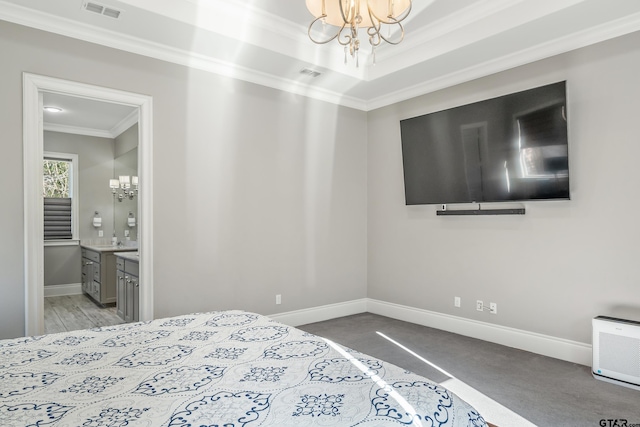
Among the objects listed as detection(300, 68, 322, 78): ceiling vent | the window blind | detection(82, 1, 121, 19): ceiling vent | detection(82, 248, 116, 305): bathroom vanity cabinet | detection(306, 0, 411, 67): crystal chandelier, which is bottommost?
detection(82, 248, 116, 305): bathroom vanity cabinet

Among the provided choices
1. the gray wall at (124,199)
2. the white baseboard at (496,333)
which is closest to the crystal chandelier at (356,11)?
the white baseboard at (496,333)

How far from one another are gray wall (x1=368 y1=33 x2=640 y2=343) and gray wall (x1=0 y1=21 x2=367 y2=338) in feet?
3.25

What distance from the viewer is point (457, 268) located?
14.0ft

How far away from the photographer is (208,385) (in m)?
1.40

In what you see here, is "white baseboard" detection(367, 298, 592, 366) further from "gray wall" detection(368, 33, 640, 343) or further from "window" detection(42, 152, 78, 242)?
"window" detection(42, 152, 78, 242)

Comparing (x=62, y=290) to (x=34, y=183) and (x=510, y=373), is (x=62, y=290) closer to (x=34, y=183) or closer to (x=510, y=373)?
(x=34, y=183)

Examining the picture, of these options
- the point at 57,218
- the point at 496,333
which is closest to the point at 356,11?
the point at 496,333

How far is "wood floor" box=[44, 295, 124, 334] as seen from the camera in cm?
473

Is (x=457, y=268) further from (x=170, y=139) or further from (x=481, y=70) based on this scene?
(x=170, y=139)

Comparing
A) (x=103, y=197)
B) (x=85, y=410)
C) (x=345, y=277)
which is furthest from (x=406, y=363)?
(x=103, y=197)

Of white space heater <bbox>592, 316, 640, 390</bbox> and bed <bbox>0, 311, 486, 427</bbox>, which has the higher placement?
bed <bbox>0, 311, 486, 427</bbox>

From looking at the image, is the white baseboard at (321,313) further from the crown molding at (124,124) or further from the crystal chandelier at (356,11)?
the crown molding at (124,124)

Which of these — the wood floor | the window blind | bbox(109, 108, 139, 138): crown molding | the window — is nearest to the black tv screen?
bbox(109, 108, 139, 138): crown molding

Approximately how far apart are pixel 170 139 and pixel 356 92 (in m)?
2.35
